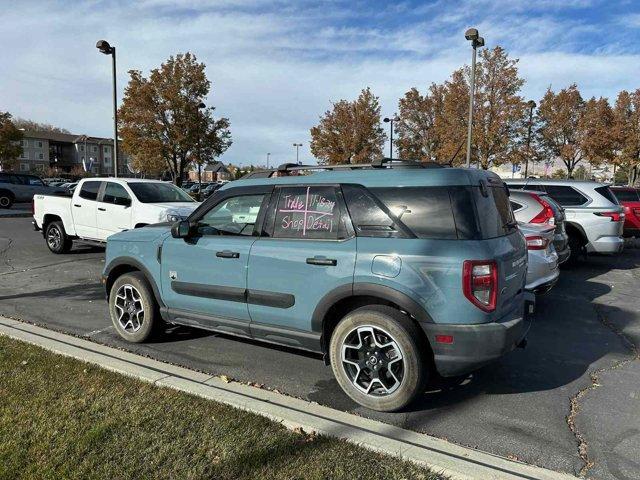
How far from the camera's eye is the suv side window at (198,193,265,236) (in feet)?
14.6

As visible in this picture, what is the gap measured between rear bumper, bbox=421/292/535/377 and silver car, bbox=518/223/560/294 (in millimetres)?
2961

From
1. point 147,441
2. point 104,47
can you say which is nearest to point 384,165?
point 147,441

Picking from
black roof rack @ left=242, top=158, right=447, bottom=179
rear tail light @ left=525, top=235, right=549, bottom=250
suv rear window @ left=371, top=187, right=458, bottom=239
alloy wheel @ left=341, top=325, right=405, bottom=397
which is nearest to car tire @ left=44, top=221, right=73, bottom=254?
black roof rack @ left=242, top=158, right=447, bottom=179

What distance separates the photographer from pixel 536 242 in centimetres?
641

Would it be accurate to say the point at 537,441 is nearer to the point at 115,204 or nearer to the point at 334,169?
the point at 334,169

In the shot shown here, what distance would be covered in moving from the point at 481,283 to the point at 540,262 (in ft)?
11.1

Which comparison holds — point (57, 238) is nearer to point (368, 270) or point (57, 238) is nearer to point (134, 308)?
point (134, 308)

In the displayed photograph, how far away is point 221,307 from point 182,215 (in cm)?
562

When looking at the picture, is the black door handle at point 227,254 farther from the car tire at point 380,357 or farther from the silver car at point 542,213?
the silver car at point 542,213

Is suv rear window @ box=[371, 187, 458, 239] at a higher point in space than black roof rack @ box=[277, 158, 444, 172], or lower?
lower

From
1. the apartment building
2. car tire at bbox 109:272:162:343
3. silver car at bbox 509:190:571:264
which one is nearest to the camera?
car tire at bbox 109:272:162:343

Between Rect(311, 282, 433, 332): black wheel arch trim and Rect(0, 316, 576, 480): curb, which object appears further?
Rect(311, 282, 433, 332): black wheel arch trim

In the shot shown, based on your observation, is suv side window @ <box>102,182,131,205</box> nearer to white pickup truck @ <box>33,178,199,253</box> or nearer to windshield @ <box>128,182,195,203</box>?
white pickup truck @ <box>33,178,199,253</box>

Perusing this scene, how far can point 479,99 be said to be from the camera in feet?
84.2
